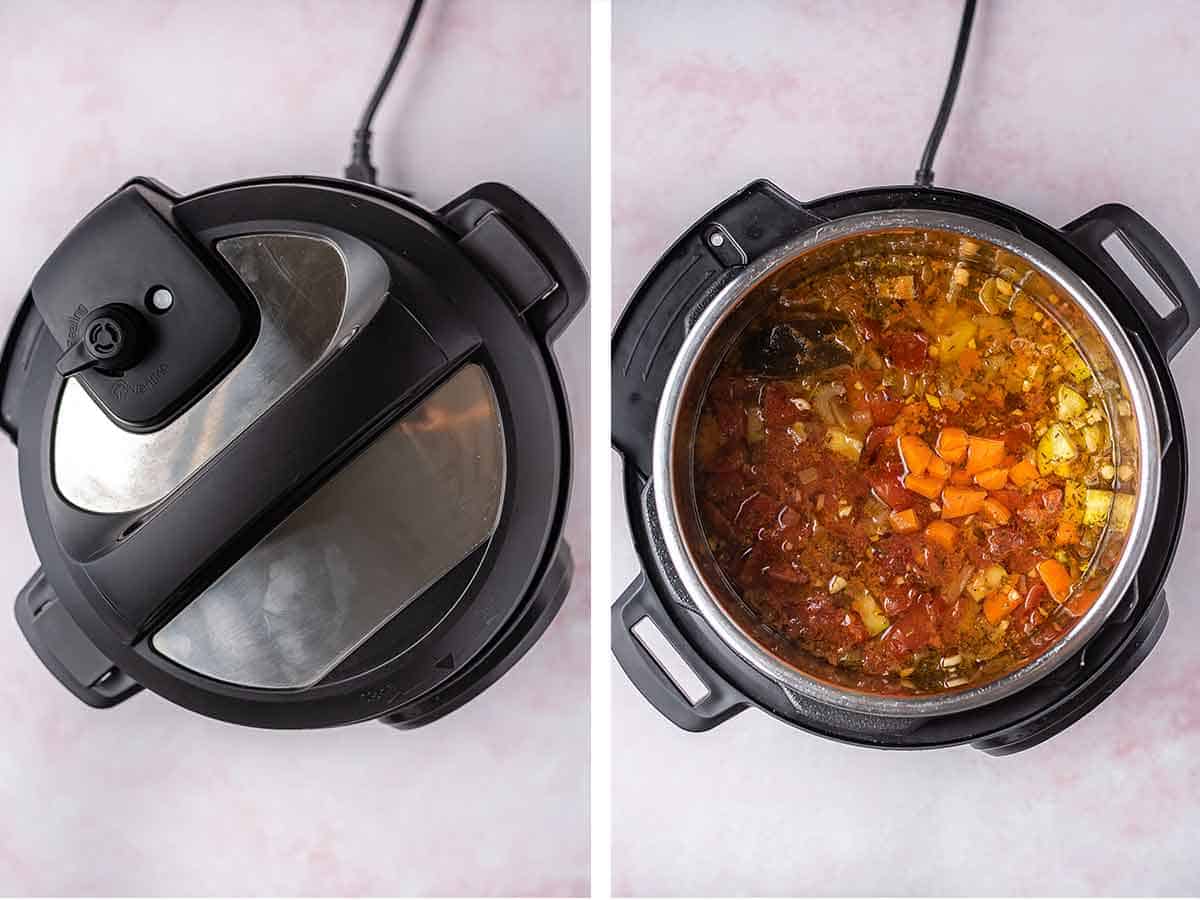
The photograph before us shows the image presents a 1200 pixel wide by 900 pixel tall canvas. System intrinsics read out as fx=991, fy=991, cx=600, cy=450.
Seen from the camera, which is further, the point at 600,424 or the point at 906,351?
the point at 906,351

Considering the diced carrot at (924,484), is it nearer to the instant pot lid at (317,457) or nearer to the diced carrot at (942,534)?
the diced carrot at (942,534)

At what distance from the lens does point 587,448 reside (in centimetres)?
60

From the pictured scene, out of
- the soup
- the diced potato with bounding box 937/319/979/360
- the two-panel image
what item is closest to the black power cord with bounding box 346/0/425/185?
the two-panel image

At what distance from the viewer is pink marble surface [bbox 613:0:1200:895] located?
67 centimetres

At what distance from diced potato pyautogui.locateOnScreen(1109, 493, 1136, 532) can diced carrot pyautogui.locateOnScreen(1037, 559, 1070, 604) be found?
0.04 m

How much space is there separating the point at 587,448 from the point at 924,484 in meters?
0.21

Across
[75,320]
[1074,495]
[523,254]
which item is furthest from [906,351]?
[75,320]

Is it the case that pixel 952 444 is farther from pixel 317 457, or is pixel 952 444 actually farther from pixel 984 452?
pixel 317 457

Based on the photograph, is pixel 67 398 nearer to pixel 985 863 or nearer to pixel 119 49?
pixel 119 49

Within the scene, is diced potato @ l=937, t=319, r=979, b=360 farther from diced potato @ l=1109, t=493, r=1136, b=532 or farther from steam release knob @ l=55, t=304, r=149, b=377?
steam release knob @ l=55, t=304, r=149, b=377

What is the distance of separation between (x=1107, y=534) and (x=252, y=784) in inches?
22.3

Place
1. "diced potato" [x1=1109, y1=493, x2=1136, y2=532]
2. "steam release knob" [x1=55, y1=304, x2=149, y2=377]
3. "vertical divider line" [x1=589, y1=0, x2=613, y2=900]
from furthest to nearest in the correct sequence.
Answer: "diced potato" [x1=1109, y1=493, x2=1136, y2=532] < "steam release knob" [x1=55, y1=304, x2=149, y2=377] < "vertical divider line" [x1=589, y1=0, x2=613, y2=900]

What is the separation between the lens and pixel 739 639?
1.77 feet

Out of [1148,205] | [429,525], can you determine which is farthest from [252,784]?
[1148,205]
